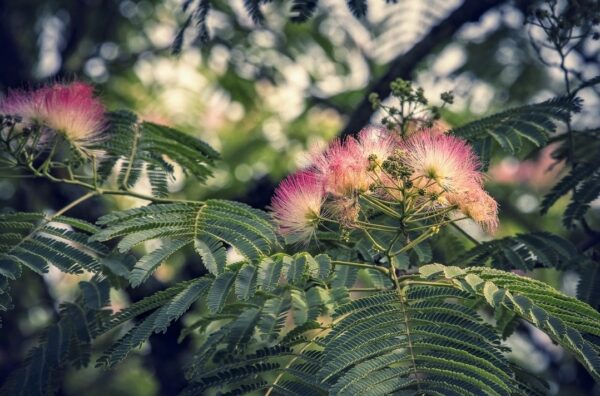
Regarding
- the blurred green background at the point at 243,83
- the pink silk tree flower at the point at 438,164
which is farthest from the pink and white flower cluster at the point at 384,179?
the blurred green background at the point at 243,83

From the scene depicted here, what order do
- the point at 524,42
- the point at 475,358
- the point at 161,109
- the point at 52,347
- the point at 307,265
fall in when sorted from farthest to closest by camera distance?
the point at 161,109, the point at 524,42, the point at 52,347, the point at 307,265, the point at 475,358

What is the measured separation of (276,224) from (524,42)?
375 centimetres

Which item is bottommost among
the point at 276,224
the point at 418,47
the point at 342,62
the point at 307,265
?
the point at 307,265

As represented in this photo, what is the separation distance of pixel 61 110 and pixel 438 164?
5.36 feet

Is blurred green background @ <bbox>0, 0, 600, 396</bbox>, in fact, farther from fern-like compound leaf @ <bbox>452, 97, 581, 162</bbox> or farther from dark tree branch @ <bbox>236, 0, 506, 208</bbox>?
fern-like compound leaf @ <bbox>452, 97, 581, 162</bbox>

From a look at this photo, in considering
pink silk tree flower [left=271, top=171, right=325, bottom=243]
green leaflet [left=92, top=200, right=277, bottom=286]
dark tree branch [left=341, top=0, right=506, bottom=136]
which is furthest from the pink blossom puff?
dark tree branch [left=341, top=0, right=506, bottom=136]

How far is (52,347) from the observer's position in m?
3.86

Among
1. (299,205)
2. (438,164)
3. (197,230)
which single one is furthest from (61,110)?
(438,164)

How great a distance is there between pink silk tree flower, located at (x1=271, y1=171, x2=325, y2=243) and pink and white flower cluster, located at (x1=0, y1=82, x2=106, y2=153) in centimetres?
109

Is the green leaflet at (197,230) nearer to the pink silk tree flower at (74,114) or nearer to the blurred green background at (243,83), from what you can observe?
the pink silk tree flower at (74,114)

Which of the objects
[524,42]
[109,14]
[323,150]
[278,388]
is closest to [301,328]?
[278,388]

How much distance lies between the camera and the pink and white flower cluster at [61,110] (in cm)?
383

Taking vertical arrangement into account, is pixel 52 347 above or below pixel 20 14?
below

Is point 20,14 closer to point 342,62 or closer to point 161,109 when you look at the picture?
point 161,109
